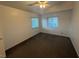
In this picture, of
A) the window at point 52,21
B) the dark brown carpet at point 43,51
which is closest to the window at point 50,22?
the window at point 52,21

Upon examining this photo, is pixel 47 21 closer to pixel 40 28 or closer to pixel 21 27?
pixel 40 28

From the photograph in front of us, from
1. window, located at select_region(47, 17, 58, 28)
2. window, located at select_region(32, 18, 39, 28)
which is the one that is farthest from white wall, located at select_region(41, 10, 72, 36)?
window, located at select_region(32, 18, 39, 28)

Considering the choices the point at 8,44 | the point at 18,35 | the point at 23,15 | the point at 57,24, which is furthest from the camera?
the point at 57,24

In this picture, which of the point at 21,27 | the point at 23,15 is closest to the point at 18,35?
the point at 21,27

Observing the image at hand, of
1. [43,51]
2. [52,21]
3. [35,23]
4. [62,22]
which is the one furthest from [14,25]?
[62,22]

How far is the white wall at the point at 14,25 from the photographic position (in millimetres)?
3111

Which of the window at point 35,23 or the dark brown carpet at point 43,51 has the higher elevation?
the window at point 35,23

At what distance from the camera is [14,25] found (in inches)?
142

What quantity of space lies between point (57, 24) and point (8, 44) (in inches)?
105

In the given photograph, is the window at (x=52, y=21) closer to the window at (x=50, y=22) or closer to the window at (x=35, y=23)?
the window at (x=50, y=22)

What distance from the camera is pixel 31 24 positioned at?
16.3 feet

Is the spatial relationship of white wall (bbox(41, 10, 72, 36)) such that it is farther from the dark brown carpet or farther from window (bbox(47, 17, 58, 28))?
the dark brown carpet

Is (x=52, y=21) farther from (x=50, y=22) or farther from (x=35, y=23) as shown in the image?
(x=35, y=23)

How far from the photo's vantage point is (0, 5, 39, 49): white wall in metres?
3.11
